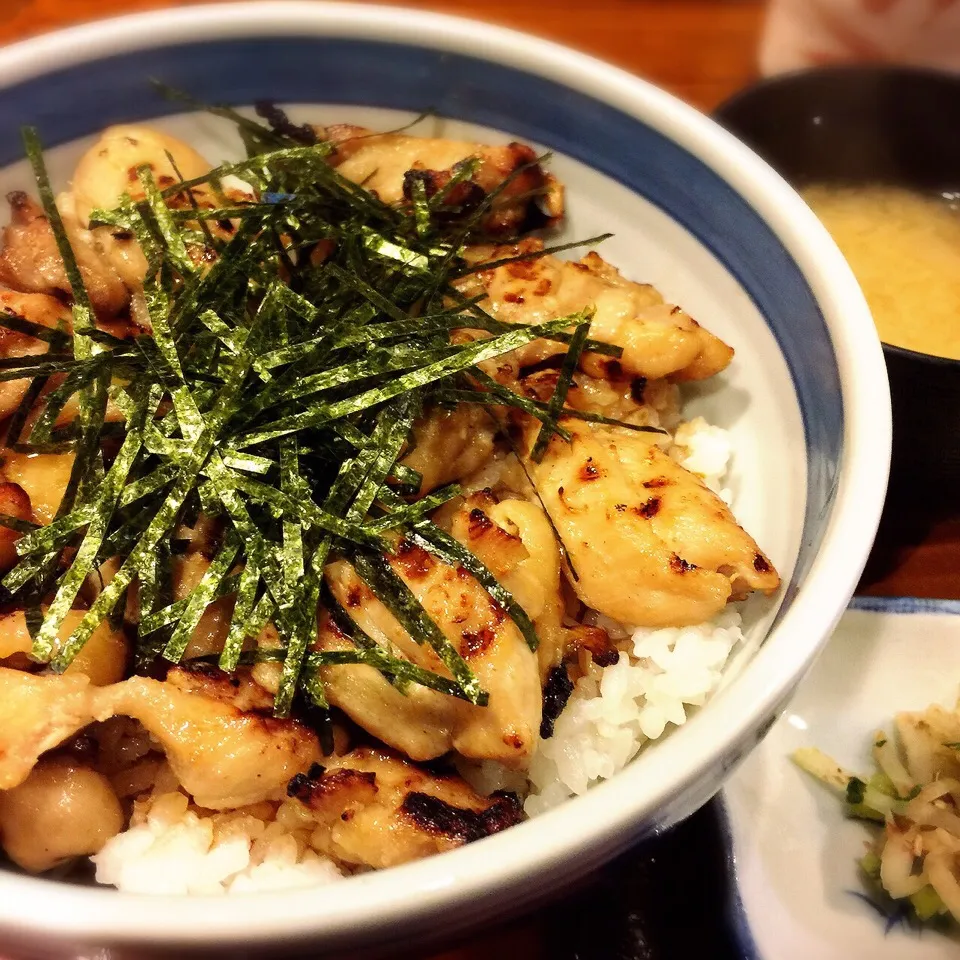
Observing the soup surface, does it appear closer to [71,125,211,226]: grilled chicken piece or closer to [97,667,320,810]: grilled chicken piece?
[71,125,211,226]: grilled chicken piece

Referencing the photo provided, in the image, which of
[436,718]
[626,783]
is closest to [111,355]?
[436,718]

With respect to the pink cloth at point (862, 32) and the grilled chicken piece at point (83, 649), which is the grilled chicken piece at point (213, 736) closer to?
the grilled chicken piece at point (83, 649)

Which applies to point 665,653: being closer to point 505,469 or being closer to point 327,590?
point 505,469

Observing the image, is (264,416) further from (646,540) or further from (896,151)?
(896,151)

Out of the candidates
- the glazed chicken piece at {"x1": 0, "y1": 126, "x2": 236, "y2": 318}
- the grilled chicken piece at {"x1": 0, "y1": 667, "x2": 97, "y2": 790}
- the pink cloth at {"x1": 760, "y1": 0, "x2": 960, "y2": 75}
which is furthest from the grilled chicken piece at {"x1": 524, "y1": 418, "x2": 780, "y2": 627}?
the pink cloth at {"x1": 760, "y1": 0, "x2": 960, "y2": 75}

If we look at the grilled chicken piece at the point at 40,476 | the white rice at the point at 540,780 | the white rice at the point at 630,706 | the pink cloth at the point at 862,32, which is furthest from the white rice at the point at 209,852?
the pink cloth at the point at 862,32
